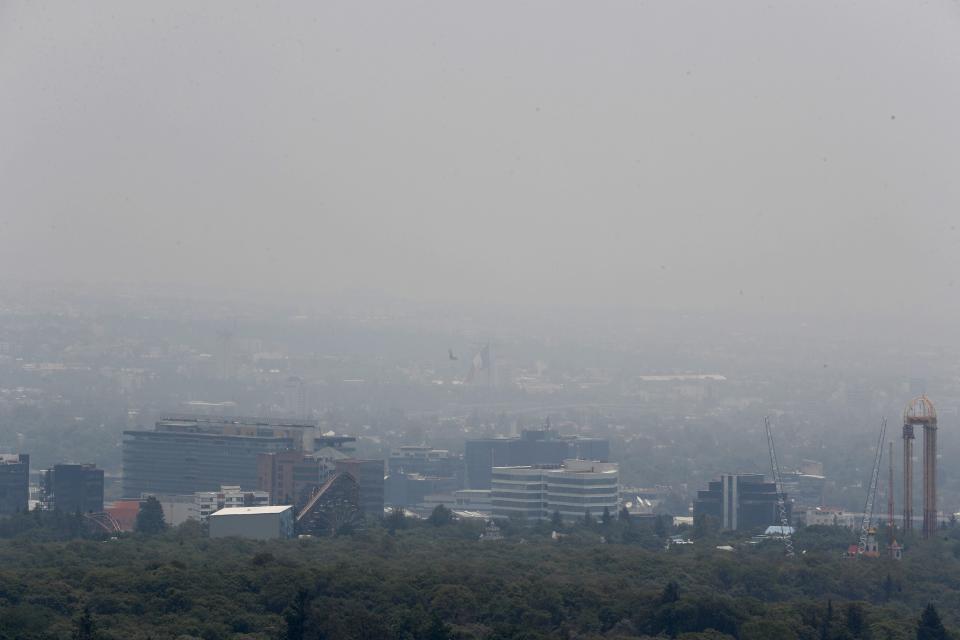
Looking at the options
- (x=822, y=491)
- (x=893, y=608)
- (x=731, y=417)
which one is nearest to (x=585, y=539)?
(x=893, y=608)

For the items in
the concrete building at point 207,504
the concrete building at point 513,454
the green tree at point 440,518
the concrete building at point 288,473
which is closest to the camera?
the green tree at point 440,518

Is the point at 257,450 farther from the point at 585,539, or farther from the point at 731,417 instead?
the point at 731,417

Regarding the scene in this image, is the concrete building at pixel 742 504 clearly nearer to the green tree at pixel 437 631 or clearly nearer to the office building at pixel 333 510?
the office building at pixel 333 510

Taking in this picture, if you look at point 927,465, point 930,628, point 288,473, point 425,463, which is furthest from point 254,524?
point 425,463

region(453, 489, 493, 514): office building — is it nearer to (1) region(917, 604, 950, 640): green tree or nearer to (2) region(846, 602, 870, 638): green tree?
(2) region(846, 602, 870, 638): green tree

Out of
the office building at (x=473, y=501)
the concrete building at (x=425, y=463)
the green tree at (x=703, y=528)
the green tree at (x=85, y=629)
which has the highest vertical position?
the concrete building at (x=425, y=463)

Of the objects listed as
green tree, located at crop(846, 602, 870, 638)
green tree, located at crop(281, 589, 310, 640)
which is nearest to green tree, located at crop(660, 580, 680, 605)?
green tree, located at crop(846, 602, 870, 638)

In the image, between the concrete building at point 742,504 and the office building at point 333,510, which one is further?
the concrete building at point 742,504

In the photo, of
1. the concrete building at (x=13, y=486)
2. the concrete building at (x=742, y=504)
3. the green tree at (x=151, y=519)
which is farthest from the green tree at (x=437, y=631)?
the concrete building at (x=13, y=486)
